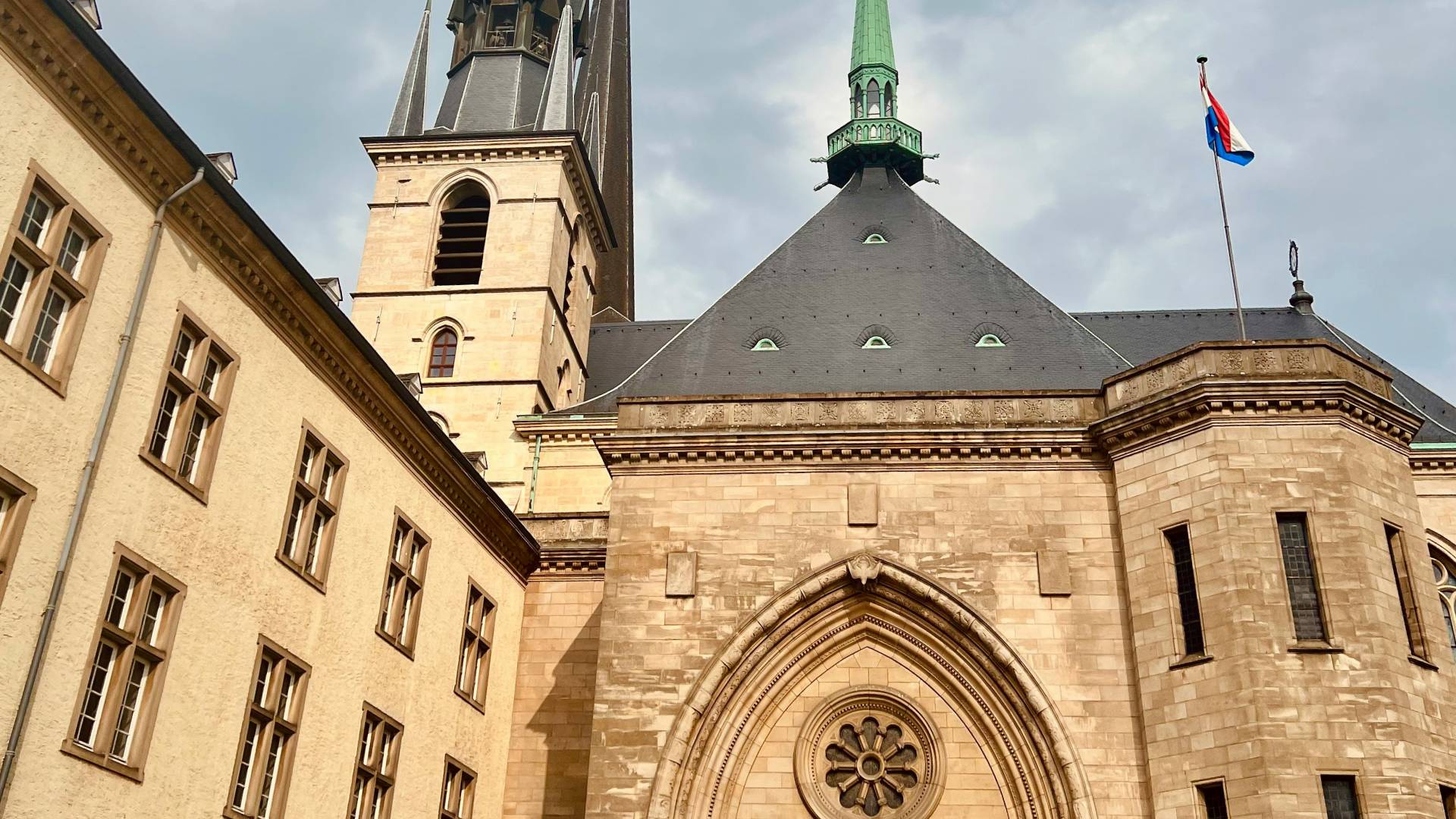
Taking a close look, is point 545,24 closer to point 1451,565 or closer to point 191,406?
point 191,406

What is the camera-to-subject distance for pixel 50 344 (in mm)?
12742

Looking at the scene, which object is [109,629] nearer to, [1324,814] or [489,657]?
[489,657]

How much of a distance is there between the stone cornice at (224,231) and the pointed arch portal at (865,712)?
19.6 ft

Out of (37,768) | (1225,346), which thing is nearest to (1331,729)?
(1225,346)

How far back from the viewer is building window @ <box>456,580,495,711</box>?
22.3 m

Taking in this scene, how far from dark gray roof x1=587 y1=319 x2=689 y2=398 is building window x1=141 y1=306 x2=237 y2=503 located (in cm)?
2226

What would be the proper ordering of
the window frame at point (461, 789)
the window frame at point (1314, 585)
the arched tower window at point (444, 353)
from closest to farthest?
the window frame at point (1314, 585) < the window frame at point (461, 789) < the arched tower window at point (444, 353)

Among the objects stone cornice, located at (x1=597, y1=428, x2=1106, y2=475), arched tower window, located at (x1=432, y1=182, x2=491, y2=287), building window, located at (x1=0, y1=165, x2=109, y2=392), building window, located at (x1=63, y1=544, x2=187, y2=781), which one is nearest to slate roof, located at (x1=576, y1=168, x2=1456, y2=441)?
stone cornice, located at (x1=597, y1=428, x2=1106, y2=475)

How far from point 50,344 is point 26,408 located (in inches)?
34.6

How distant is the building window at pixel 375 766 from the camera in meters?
18.2

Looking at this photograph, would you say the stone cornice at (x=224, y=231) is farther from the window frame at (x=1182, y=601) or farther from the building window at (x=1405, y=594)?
the building window at (x=1405, y=594)

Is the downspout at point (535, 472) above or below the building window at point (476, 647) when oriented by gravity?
above

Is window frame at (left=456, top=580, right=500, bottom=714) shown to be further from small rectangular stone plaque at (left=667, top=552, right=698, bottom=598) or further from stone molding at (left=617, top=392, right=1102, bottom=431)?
stone molding at (left=617, top=392, right=1102, bottom=431)

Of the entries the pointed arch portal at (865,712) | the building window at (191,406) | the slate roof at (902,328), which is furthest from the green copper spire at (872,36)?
the building window at (191,406)
